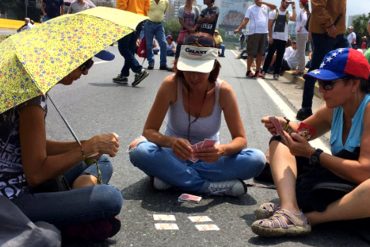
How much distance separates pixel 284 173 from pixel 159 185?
0.95m

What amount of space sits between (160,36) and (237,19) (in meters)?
108

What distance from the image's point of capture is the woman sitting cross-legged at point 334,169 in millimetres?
3170

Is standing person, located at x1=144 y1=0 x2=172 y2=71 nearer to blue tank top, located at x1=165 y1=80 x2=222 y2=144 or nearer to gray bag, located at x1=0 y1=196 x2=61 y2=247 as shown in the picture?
blue tank top, located at x1=165 y1=80 x2=222 y2=144

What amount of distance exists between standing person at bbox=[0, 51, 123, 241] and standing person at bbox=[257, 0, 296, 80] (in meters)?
10.9

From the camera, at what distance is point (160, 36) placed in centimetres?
1316

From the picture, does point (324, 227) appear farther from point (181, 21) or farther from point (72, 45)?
point (181, 21)

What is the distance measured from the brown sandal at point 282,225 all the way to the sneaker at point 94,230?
83 centimetres

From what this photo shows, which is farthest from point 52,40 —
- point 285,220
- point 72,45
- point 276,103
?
point 276,103

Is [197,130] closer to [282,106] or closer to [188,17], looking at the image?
[282,106]

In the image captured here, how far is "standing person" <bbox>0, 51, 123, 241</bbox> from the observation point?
2.58 metres

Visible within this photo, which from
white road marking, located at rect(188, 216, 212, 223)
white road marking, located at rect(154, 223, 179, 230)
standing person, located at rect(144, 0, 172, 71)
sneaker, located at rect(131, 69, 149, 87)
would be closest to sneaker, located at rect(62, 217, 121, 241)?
white road marking, located at rect(154, 223, 179, 230)

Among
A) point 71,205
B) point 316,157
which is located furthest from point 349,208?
point 71,205

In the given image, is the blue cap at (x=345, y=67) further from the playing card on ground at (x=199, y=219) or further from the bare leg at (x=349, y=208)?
the playing card on ground at (x=199, y=219)

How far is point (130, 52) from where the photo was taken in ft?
32.4
